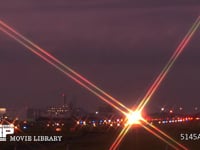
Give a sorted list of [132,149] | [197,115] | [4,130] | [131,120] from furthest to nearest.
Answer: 1. [197,115]
2. [131,120]
3. [132,149]
4. [4,130]

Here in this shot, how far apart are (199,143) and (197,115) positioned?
141 meters

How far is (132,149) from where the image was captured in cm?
5422

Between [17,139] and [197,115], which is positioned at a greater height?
[197,115]

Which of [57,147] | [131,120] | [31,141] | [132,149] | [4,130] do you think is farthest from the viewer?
[131,120]

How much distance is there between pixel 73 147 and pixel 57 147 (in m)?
→ 2.46

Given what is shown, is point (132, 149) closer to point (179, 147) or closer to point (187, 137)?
point (179, 147)

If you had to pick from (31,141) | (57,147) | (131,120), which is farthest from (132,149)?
(131,120)

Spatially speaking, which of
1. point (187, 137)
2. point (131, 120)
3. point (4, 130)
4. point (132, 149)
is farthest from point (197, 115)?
point (4, 130)

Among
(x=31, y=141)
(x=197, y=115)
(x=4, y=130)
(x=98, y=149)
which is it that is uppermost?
(x=197, y=115)

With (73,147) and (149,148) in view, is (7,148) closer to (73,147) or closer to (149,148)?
(73,147)

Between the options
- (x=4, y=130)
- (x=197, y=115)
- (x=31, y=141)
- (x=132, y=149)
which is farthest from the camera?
(x=197, y=115)

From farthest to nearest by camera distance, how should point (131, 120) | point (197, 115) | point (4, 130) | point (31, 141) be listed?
point (197, 115)
point (131, 120)
point (31, 141)
point (4, 130)

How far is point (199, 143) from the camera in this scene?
196 feet

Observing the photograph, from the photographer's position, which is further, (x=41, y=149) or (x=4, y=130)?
(x=41, y=149)
